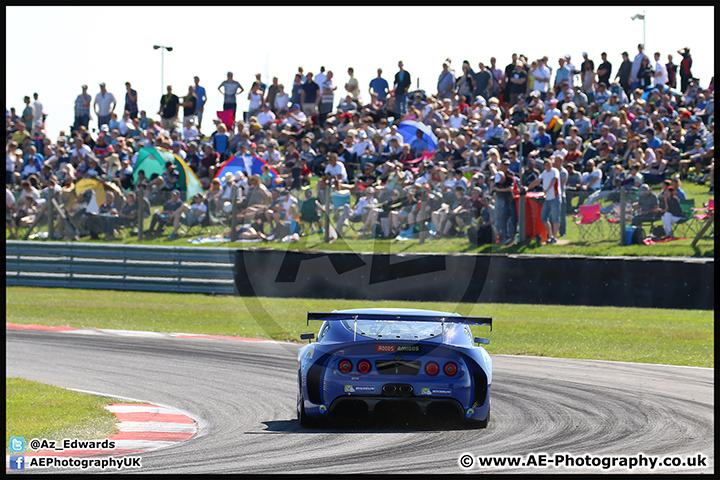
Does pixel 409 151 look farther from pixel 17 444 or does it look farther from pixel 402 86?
pixel 17 444

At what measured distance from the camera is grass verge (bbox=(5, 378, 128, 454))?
7855 millimetres

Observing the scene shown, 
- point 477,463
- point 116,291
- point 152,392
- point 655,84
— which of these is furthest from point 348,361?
point 655,84

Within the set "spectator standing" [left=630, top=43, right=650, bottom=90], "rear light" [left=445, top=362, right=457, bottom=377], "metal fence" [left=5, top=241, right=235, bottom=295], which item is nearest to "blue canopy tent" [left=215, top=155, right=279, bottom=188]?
"metal fence" [left=5, top=241, right=235, bottom=295]

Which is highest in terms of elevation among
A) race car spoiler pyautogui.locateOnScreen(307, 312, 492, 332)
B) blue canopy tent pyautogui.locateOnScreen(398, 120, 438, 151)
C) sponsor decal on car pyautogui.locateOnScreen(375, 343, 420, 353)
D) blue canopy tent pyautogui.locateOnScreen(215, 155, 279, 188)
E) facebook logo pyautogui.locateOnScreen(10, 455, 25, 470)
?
blue canopy tent pyautogui.locateOnScreen(398, 120, 438, 151)

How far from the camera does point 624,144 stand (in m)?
20.5

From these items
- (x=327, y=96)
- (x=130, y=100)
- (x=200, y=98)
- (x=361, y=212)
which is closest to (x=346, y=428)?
(x=361, y=212)

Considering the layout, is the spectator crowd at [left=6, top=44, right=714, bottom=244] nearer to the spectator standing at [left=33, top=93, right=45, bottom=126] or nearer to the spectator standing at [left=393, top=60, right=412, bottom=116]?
the spectator standing at [left=393, top=60, right=412, bottom=116]

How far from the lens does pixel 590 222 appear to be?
18781 mm

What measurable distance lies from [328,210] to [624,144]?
659 cm

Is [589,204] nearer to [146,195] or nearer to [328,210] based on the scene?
[328,210]

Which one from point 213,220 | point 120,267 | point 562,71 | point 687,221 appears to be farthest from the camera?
point 562,71

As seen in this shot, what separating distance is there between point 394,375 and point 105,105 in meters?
24.1

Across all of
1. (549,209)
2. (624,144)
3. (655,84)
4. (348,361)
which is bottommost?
(348,361)

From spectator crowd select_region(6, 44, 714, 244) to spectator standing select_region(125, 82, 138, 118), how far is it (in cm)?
174
